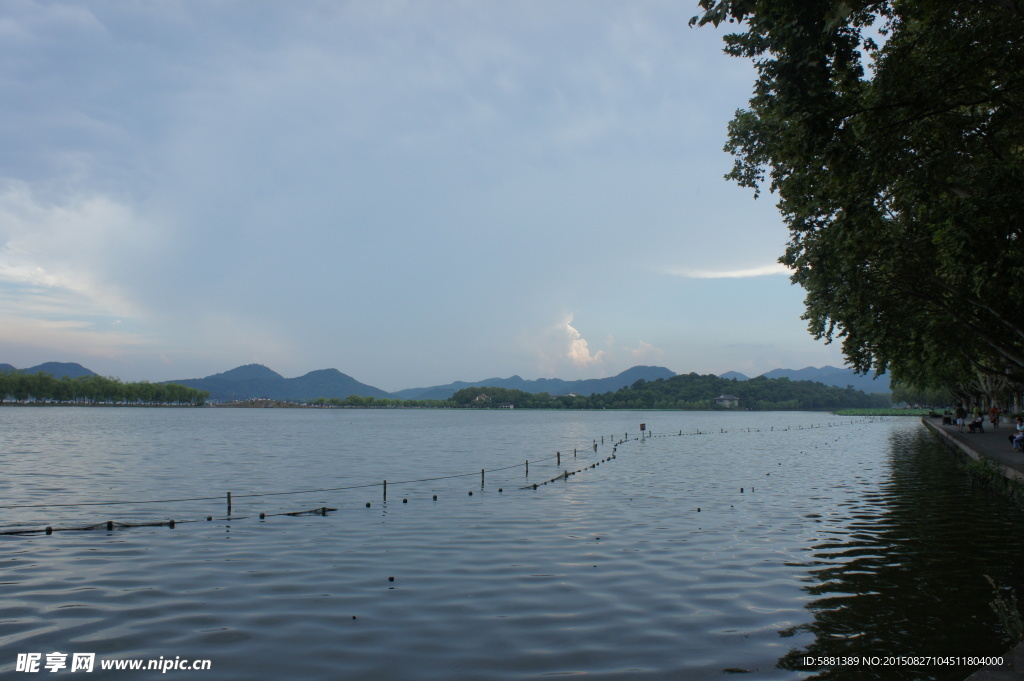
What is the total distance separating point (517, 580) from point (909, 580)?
839cm

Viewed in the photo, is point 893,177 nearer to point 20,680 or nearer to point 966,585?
point 966,585

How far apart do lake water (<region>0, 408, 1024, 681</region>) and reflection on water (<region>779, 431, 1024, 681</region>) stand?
0.23ft

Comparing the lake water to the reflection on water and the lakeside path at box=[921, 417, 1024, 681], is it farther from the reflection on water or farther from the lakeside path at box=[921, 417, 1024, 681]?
the lakeside path at box=[921, 417, 1024, 681]

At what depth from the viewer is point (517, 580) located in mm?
14773

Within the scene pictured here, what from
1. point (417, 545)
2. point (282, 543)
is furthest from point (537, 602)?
point (282, 543)

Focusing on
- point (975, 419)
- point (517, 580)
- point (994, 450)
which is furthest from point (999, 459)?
point (975, 419)

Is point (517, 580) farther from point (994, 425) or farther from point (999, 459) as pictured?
point (994, 425)

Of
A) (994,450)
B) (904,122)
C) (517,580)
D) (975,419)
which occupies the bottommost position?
(517,580)

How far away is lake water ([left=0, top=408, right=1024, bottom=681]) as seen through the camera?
10.3 meters

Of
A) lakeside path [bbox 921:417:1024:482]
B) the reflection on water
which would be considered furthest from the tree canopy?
the reflection on water

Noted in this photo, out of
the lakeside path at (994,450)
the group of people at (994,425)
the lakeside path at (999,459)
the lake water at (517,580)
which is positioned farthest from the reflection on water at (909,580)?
the group of people at (994,425)

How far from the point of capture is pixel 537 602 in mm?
13023

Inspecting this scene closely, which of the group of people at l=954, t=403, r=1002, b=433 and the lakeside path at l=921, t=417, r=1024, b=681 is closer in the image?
the lakeside path at l=921, t=417, r=1024, b=681

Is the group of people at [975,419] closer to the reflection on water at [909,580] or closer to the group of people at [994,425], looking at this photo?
the group of people at [994,425]
